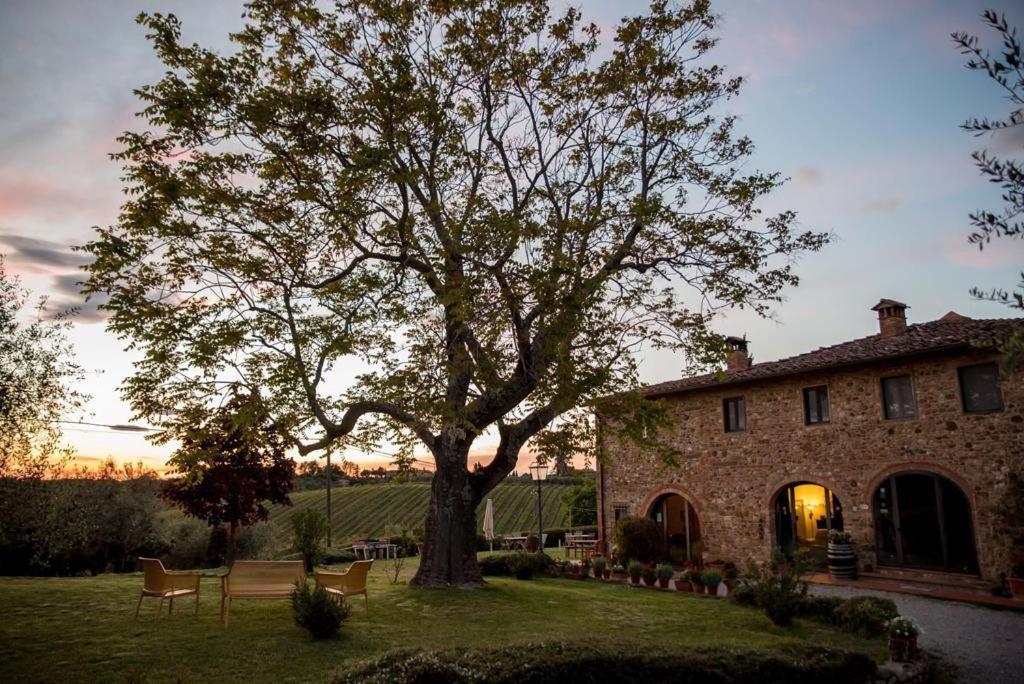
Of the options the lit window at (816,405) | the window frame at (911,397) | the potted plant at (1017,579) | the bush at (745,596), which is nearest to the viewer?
the bush at (745,596)

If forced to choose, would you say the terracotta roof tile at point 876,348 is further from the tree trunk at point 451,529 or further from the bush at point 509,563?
the bush at point 509,563

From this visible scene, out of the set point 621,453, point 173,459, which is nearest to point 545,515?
point 621,453

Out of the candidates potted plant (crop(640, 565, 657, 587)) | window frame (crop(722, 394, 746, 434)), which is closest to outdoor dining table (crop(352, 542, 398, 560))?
potted plant (crop(640, 565, 657, 587))

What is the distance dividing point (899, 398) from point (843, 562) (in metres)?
4.29

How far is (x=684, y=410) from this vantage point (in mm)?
19641

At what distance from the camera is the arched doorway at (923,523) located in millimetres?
13469

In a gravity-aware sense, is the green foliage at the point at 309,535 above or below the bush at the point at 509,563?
above

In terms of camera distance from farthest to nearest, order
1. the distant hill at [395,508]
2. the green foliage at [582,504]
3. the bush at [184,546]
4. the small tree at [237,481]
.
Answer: the distant hill at [395,508]
the green foliage at [582,504]
the bush at [184,546]
the small tree at [237,481]

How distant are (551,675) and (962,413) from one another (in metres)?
12.7

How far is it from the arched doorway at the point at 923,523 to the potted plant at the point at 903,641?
7533mm

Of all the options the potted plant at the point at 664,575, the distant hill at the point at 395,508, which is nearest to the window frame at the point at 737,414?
the potted plant at the point at 664,575

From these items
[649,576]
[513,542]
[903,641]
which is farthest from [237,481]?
[513,542]

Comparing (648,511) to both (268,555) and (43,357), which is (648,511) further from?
(43,357)

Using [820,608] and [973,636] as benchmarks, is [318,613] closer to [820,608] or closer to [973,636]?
[820,608]
